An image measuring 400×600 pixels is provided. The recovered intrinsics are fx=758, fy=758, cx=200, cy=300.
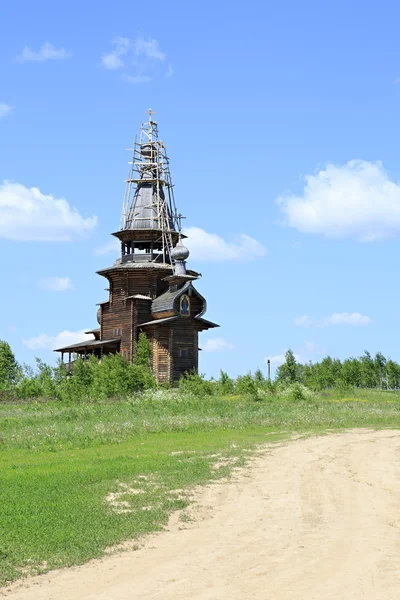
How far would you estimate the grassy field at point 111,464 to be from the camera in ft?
39.8

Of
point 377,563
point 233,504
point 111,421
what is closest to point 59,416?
point 111,421

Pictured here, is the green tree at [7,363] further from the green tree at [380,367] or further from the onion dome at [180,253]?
the green tree at [380,367]

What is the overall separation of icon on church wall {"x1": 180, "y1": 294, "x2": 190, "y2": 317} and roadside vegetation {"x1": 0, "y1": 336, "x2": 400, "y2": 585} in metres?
5.38

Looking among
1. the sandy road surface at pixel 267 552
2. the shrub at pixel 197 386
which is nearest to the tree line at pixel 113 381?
the shrub at pixel 197 386

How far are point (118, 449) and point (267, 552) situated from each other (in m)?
13.0

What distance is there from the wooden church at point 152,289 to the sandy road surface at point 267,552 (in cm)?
4290

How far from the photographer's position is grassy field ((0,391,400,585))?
478 inches

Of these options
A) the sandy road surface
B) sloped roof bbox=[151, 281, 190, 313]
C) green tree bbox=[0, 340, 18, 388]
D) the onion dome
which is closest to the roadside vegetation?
the sandy road surface

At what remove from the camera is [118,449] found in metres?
23.7

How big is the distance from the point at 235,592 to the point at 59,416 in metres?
28.1

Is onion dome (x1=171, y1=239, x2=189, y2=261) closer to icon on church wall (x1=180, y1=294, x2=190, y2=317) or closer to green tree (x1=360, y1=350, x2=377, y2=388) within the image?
icon on church wall (x1=180, y1=294, x2=190, y2=317)

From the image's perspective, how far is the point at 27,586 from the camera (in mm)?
9969

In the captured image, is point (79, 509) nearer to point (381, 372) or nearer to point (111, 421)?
point (111, 421)

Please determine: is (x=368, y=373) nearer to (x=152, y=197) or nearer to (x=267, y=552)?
(x=152, y=197)
